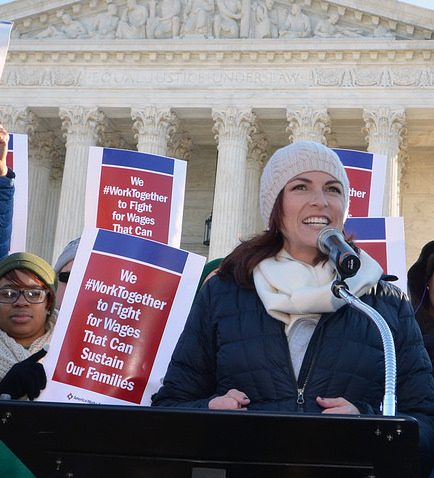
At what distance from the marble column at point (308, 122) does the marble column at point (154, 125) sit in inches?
152

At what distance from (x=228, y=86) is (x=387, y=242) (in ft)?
70.5

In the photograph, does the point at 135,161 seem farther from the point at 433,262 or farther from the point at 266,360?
the point at 266,360

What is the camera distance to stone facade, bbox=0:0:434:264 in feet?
96.5

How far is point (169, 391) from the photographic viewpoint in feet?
13.2

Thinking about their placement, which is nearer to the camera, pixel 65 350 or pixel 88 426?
pixel 88 426

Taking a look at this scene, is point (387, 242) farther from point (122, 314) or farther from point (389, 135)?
point (389, 135)

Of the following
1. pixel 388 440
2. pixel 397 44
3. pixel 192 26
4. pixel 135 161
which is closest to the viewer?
pixel 388 440

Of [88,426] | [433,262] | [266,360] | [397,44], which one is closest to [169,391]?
[266,360]

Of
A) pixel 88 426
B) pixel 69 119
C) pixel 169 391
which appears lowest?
pixel 88 426

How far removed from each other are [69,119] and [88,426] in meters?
28.6

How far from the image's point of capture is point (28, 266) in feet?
19.7

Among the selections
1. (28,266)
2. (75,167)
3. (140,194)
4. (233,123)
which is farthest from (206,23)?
(28,266)

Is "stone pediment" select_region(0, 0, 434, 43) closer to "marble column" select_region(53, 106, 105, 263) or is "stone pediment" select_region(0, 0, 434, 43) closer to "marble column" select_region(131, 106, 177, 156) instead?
"marble column" select_region(131, 106, 177, 156)

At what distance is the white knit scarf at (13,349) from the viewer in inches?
218
